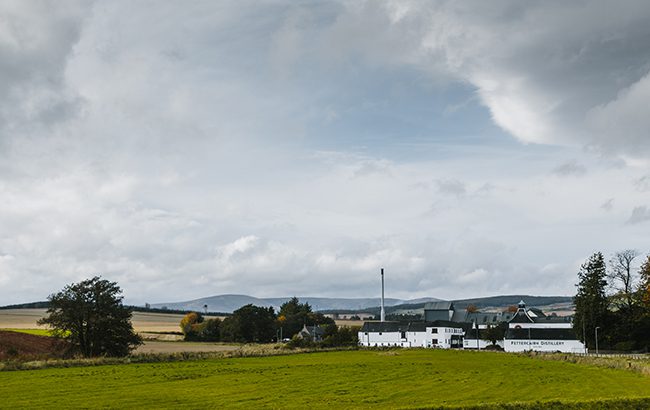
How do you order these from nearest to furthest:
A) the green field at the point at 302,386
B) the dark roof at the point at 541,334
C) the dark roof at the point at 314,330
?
the green field at the point at 302,386 → the dark roof at the point at 541,334 → the dark roof at the point at 314,330

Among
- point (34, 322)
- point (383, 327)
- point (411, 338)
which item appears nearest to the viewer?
point (34, 322)

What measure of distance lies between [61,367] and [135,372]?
9936 millimetres

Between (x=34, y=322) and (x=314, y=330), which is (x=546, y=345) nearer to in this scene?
(x=314, y=330)

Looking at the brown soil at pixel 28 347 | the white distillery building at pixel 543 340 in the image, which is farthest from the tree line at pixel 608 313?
the brown soil at pixel 28 347

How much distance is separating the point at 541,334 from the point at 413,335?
104 feet

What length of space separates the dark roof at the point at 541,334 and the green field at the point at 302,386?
7523 cm

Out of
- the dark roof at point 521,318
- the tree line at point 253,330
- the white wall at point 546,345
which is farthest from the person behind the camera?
the dark roof at point 521,318

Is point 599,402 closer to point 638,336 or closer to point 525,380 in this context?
point 525,380

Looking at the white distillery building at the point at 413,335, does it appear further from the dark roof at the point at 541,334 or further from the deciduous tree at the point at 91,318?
the deciduous tree at the point at 91,318

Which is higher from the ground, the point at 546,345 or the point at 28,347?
the point at 28,347

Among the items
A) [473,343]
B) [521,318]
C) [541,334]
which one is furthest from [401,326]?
[541,334]

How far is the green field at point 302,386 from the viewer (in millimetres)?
34344

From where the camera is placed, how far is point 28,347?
74875 millimetres

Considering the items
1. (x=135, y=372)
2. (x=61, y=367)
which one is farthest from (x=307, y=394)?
(x=61, y=367)
